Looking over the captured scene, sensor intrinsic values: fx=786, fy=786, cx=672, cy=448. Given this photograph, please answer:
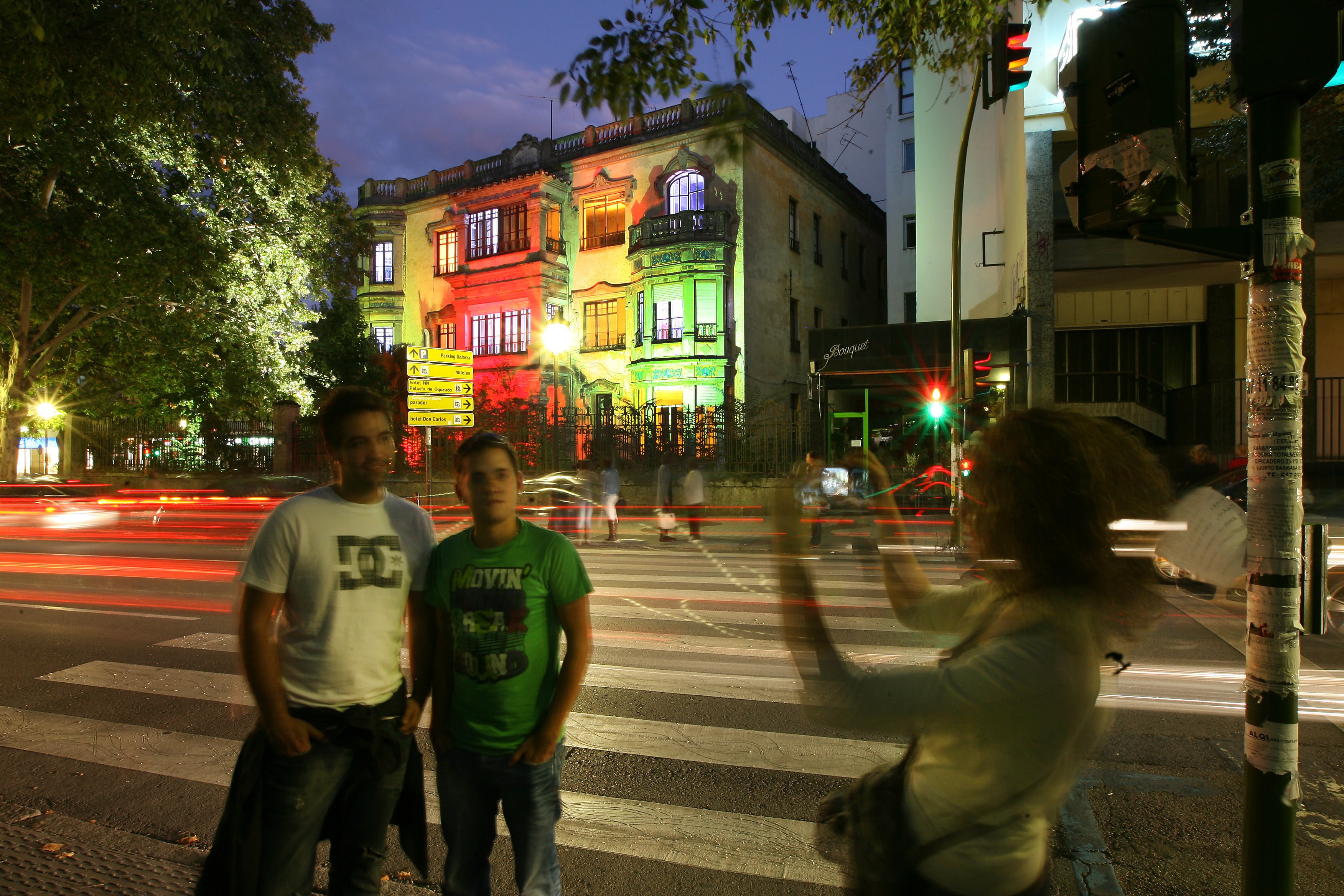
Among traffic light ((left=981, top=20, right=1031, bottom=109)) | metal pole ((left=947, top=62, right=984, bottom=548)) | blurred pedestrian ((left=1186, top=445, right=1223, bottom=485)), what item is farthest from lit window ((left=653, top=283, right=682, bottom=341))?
traffic light ((left=981, top=20, right=1031, bottom=109))

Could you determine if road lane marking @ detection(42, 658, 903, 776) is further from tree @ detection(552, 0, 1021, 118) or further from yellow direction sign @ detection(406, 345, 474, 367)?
yellow direction sign @ detection(406, 345, 474, 367)

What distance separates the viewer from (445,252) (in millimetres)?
34094

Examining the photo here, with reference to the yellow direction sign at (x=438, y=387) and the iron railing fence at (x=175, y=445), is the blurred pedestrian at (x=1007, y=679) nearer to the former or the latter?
the yellow direction sign at (x=438, y=387)

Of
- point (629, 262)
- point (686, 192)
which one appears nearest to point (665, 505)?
point (629, 262)

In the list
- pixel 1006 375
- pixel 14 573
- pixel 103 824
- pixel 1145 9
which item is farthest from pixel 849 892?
pixel 1006 375

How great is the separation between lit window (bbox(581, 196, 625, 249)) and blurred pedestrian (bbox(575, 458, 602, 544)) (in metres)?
15.1

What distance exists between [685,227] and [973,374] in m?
15.7

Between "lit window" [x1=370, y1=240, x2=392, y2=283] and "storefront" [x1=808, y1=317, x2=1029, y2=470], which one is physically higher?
"lit window" [x1=370, y1=240, x2=392, y2=283]

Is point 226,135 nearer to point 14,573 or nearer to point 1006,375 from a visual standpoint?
point 14,573

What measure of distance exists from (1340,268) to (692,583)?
16.4m

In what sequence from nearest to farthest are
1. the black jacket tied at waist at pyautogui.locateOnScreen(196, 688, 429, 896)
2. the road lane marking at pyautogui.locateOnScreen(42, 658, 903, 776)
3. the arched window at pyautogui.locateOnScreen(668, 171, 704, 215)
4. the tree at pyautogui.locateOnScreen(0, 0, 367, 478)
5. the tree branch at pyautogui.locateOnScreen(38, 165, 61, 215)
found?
the black jacket tied at waist at pyautogui.locateOnScreen(196, 688, 429, 896) < the road lane marking at pyautogui.locateOnScreen(42, 658, 903, 776) < the tree at pyautogui.locateOnScreen(0, 0, 367, 478) < the tree branch at pyautogui.locateOnScreen(38, 165, 61, 215) < the arched window at pyautogui.locateOnScreen(668, 171, 704, 215)

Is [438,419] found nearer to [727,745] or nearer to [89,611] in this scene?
[89,611]

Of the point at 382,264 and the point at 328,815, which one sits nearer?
the point at 328,815

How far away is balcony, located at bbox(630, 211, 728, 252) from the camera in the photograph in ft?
89.7
